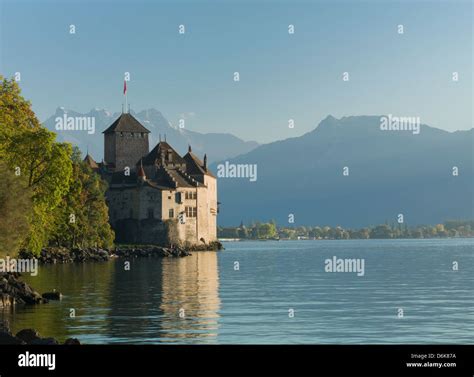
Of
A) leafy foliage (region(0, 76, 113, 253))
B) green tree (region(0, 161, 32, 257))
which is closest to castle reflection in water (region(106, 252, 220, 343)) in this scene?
green tree (region(0, 161, 32, 257))

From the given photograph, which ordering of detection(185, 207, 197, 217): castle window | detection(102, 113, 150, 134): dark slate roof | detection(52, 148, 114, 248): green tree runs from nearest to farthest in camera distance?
1. detection(52, 148, 114, 248): green tree
2. detection(185, 207, 197, 217): castle window
3. detection(102, 113, 150, 134): dark slate roof

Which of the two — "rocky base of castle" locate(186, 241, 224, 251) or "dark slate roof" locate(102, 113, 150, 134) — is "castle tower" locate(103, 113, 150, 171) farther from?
"rocky base of castle" locate(186, 241, 224, 251)

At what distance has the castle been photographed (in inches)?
5340

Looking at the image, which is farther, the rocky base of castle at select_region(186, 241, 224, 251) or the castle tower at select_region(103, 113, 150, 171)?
the castle tower at select_region(103, 113, 150, 171)

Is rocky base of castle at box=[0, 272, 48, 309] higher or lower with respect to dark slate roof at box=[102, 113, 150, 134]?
lower

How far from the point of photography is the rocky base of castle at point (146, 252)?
114 meters

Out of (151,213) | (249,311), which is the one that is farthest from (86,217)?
(249,311)

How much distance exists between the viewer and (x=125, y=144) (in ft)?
522

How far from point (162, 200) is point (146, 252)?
18152 mm

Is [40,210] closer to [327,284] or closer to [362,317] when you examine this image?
[327,284]

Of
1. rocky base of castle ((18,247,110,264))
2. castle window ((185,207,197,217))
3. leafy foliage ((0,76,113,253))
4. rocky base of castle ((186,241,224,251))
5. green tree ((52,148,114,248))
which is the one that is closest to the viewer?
leafy foliage ((0,76,113,253))

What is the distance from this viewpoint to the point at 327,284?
5969 centimetres

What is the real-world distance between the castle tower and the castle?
81.2 inches
